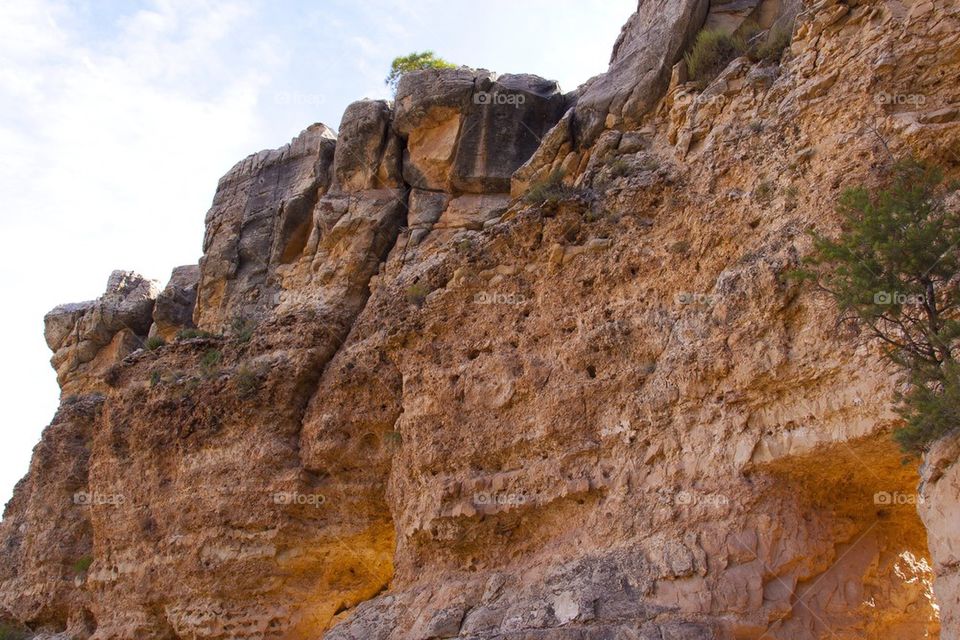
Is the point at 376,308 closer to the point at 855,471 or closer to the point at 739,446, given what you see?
the point at 739,446

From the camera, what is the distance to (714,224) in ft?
41.5

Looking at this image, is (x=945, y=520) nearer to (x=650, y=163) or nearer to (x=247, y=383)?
(x=650, y=163)

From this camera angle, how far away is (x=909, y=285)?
30.1 feet

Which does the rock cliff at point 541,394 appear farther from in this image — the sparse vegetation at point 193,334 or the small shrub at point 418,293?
the sparse vegetation at point 193,334

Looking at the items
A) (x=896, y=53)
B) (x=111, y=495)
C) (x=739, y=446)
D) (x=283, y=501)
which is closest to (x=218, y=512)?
(x=283, y=501)

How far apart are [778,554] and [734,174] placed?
547 centimetres

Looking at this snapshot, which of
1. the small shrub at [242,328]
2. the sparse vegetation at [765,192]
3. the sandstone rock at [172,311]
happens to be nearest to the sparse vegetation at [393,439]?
the small shrub at [242,328]

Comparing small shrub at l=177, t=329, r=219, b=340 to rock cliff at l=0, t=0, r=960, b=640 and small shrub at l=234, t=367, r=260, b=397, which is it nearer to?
rock cliff at l=0, t=0, r=960, b=640

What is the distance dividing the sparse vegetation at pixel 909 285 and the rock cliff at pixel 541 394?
50 cm

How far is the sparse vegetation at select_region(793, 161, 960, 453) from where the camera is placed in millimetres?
8547

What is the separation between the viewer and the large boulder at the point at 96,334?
25.0 m

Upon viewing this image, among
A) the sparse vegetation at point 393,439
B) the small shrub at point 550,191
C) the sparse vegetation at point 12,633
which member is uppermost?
the small shrub at point 550,191

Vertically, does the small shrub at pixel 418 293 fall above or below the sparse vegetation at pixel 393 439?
above

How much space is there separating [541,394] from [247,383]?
6.85m
